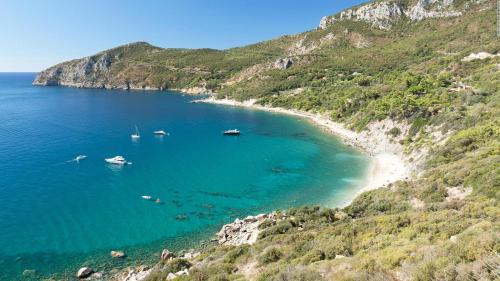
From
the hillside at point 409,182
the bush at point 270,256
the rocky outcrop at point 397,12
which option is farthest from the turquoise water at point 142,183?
the rocky outcrop at point 397,12

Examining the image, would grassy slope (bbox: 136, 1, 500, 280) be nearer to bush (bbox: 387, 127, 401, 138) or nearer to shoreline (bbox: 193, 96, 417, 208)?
bush (bbox: 387, 127, 401, 138)

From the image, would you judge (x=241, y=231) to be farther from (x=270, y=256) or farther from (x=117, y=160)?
(x=117, y=160)

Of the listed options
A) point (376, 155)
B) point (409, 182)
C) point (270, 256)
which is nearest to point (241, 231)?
point (270, 256)

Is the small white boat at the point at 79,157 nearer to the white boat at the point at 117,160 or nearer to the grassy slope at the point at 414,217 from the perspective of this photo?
the white boat at the point at 117,160

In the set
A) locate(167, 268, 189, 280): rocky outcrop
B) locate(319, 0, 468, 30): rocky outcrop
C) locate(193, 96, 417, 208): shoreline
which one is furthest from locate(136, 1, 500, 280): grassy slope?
locate(319, 0, 468, 30): rocky outcrop

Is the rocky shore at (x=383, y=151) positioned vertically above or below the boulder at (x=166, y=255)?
above
